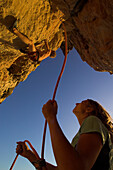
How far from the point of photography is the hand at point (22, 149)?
1558 millimetres

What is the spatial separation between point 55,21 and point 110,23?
1611mm

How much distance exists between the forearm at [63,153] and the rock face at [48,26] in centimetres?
159

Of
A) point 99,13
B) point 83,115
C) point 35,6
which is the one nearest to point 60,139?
point 83,115

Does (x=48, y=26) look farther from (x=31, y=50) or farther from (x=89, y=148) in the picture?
(x=89, y=148)

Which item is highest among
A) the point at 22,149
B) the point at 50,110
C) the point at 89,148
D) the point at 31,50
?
the point at 31,50

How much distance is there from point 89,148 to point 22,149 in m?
1.15

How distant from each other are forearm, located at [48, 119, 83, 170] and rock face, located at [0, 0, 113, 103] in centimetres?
159

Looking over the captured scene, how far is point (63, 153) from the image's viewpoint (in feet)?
2.49

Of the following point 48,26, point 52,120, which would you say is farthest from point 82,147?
point 48,26

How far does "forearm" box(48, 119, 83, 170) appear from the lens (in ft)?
2.36

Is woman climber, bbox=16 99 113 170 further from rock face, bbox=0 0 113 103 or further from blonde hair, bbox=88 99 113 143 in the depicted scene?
rock face, bbox=0 0 113 103

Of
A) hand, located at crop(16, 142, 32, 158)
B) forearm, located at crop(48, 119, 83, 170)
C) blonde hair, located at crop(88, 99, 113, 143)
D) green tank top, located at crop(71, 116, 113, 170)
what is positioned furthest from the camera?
hand, located at crop(16, 142, 32, 158)

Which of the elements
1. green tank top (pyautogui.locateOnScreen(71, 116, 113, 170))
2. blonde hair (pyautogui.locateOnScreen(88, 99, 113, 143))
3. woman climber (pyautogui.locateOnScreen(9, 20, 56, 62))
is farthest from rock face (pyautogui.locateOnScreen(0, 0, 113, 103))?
green tank top (pyautogui.locateOnScreen(71, 116, 113, 170))

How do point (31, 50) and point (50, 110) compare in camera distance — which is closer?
point (50, 110)
